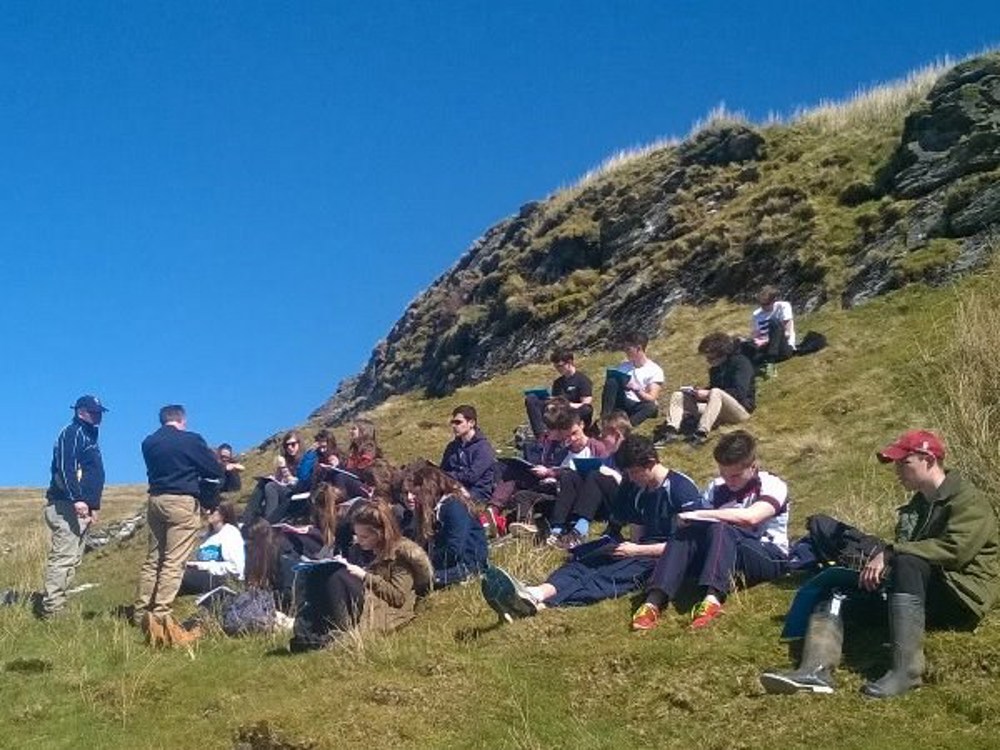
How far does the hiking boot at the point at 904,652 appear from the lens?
581 cm

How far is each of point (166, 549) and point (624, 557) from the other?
5.02 metres

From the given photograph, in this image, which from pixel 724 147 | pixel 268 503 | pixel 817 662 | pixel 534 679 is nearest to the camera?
pixel 817 662

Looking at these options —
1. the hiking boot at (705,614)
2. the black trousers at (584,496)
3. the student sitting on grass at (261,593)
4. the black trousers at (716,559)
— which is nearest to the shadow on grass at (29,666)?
the student sitting on grass at (261,593)

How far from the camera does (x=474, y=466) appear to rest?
12211 mm

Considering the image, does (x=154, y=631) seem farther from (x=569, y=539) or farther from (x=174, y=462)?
(x=569, y=539)

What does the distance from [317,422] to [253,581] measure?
26.8m

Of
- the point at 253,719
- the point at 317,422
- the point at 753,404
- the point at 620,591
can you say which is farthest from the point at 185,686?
the point at 317,422

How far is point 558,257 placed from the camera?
1218 inches

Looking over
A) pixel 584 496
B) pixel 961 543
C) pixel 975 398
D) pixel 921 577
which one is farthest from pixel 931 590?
pixel 584 496

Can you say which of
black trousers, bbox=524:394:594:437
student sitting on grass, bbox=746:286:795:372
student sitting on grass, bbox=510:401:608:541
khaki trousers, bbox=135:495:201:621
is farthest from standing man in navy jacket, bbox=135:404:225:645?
student sitting on grass, bbox=746:286:795:372

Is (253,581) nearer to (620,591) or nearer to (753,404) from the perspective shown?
(620,591)

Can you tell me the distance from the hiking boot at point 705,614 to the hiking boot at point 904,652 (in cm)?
160

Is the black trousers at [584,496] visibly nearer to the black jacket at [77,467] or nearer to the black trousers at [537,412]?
the black trousers at [537,412]

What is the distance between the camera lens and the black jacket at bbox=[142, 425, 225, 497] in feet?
36.1
